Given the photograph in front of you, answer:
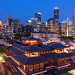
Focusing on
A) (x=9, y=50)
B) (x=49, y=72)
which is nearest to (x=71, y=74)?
(x=49, y=72)

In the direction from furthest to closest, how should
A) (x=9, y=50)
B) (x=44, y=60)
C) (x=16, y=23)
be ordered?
(x=16, y=23), (x=9, y=50), (x=44, y=60)

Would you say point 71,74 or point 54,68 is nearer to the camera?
point 71,74

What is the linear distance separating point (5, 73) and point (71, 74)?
829 cm

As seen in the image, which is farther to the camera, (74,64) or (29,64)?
(74,64)

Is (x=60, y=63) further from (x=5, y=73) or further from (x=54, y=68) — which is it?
(x=5, y=73)

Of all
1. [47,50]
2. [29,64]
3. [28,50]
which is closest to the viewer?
[29,64]

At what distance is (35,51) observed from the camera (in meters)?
16.7

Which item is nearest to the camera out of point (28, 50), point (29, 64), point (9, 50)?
point (29, 64)

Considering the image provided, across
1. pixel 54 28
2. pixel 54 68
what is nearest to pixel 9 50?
pixel 54 68

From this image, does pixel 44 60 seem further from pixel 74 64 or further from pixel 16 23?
pixel 16 23

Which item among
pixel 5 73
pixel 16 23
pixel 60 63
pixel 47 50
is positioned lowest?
pixel 5 73

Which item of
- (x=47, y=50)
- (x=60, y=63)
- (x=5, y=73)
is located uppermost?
(x=47, y=50)

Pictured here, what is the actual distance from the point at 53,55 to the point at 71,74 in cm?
368

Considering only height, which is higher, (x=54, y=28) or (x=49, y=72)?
(x=54, y=28)
